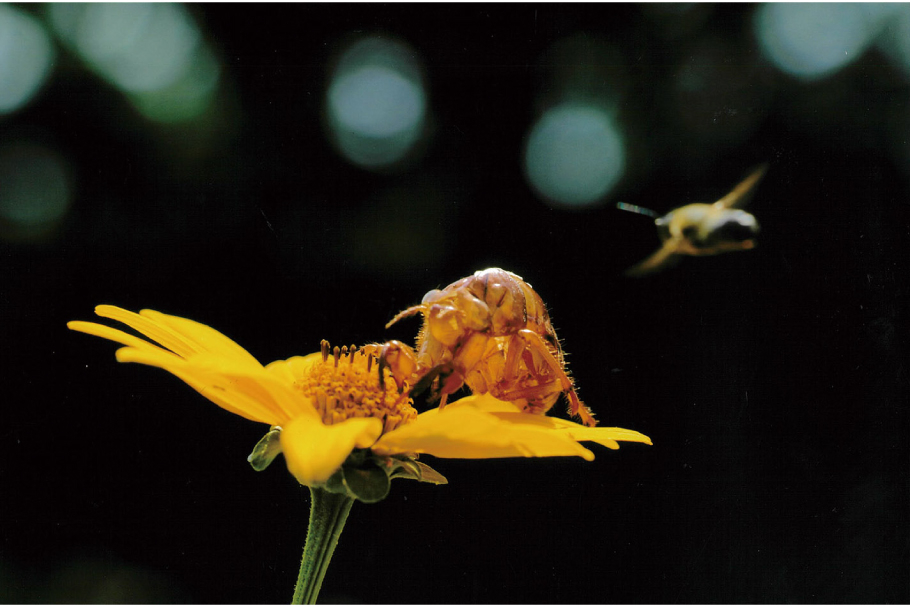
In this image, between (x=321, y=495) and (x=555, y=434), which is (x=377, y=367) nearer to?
(x=321, y=495)

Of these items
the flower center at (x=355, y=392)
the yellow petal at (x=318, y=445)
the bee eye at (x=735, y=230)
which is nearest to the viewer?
the yellow petal at (x=318, y=445)

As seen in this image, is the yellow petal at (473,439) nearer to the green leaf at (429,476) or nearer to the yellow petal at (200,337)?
the green leaf at (429,476)

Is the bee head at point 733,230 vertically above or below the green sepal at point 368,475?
above

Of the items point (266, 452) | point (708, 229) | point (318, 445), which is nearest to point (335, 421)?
point (266, 452)

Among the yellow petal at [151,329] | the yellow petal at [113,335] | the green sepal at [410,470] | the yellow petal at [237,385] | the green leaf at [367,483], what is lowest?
the green leaf at [367,483]

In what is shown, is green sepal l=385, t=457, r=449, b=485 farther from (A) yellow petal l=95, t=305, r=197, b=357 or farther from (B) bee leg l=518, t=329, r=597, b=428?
(A) yellow petal l=95, t=305, r=197, b=357

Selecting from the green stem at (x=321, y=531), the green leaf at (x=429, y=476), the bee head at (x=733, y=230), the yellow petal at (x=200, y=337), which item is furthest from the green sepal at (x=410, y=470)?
the bee head at (x=733, y=230)

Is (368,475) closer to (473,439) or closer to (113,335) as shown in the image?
(473,439)

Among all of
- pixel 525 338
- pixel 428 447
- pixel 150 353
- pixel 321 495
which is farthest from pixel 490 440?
pixel 150 353
